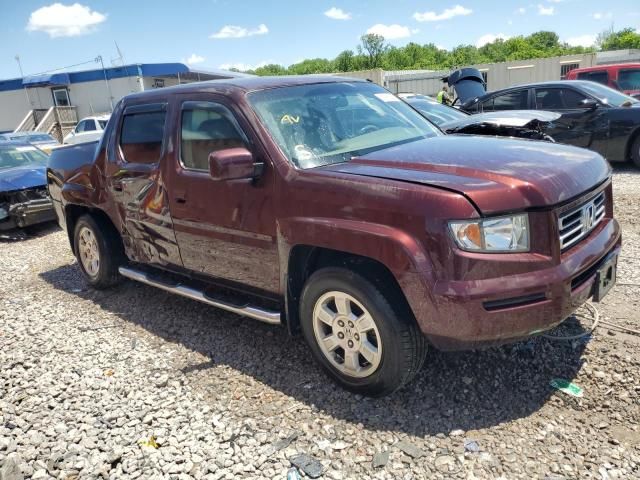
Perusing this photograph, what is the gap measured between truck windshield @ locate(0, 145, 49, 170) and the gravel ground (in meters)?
6.26

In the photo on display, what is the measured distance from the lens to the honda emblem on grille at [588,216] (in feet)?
9.55

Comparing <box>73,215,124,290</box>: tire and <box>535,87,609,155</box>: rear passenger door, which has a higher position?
<box>535,87,609,155</box>: rear passenger door

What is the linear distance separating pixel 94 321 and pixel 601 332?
4224mm

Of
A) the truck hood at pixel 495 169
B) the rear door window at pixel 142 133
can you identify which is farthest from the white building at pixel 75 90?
the truck hood at pixel 495 169

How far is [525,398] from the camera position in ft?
9.86

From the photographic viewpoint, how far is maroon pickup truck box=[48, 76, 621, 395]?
2561 mm

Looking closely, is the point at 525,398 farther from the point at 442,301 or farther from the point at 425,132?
the point at 425,132

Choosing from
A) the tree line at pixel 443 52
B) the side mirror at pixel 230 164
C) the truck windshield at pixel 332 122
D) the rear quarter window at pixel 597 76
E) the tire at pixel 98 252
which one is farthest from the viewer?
the tree line at pixel 443 52

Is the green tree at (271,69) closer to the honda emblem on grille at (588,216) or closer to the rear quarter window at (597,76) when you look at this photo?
the rear quarter window at (597,76)

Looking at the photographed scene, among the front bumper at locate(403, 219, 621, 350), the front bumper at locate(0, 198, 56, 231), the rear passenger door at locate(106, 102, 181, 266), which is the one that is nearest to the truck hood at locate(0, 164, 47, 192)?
the front bumper at locate(0, 198, 56, 231)

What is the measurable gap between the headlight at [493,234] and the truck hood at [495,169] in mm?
65

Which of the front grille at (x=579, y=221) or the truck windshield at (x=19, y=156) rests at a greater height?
the truck windshield at (x=19, y=156)

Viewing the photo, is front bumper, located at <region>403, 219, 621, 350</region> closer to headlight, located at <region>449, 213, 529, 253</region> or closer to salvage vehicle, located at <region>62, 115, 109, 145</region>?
headlight, located at <region>449, 213, 529, 253</region>

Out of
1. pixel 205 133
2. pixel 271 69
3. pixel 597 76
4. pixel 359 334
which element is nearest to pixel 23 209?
pixel 205 133
